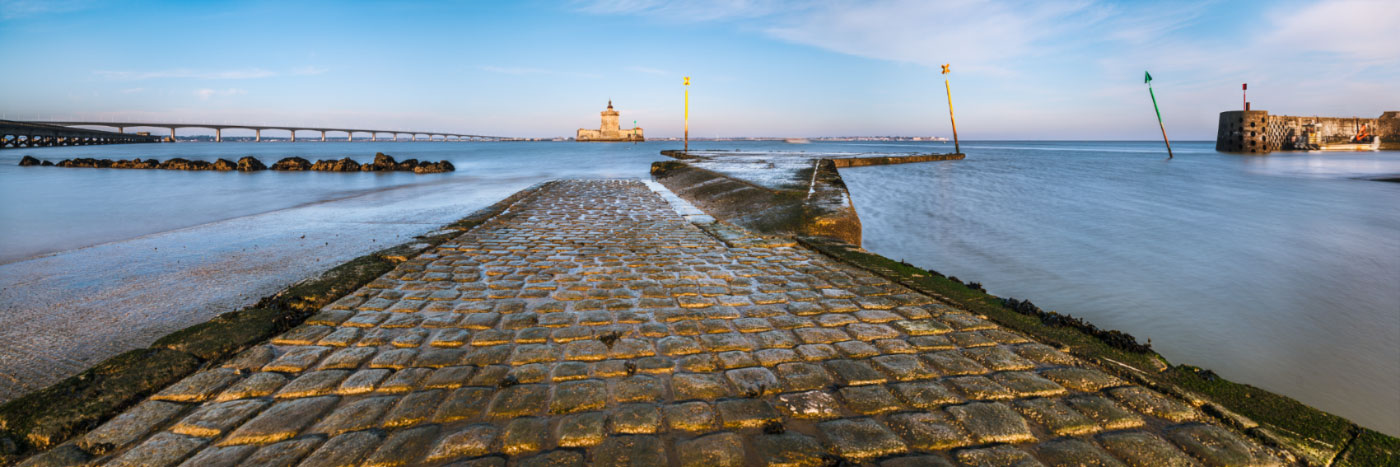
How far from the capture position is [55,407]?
94.6 inches

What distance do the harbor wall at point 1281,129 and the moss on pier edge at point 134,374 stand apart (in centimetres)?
6159

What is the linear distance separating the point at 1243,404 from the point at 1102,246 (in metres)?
8.48

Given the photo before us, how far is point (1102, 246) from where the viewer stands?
9.55 metres

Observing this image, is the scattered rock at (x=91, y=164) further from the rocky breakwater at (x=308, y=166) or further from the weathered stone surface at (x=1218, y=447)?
the weathered stone surface at (x=1218, y=447)

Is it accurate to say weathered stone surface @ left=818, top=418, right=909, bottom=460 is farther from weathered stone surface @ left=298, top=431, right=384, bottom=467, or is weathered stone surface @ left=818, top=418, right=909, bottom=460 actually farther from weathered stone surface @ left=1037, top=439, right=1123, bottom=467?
weathered stone surface @ left=298, top=431, right=384, bottom=467

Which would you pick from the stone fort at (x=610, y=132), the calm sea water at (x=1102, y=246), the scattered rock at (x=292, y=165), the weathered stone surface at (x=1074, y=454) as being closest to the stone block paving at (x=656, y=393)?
the weathered stone surface at (x=1074, y=454)

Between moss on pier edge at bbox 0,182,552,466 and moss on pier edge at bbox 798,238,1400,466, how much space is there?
4800 millimetres

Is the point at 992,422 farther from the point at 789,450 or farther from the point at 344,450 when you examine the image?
the point at 344,450

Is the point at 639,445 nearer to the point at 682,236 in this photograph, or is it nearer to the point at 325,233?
the point at 682,236

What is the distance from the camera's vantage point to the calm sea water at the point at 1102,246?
4738 mm

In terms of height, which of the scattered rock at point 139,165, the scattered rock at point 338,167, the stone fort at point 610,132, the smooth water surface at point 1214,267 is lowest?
the smooth water surface at point 1214,267

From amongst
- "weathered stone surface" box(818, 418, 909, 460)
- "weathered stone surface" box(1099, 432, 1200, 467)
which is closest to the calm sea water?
"weathered stone surface" box(1099, 432, 1200, 467)

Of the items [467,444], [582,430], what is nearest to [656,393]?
[582,430]

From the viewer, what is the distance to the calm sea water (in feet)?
15.5
